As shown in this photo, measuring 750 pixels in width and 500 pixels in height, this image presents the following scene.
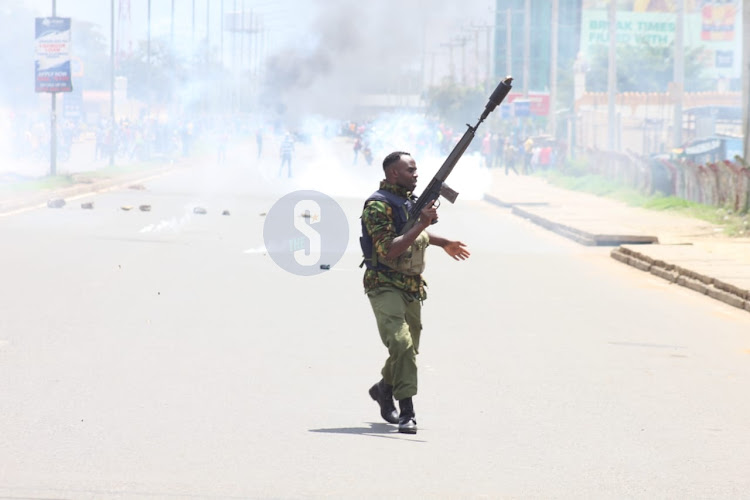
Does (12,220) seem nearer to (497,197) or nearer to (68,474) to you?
(497,197)

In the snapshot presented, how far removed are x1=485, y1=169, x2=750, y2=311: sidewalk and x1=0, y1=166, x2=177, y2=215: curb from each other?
9.87 meters

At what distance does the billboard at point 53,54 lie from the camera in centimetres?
3766

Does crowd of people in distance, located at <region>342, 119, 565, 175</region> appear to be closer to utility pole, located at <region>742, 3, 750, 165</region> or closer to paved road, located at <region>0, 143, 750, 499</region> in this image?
utility pole, located at <region>742, 3, 750, 165</region>

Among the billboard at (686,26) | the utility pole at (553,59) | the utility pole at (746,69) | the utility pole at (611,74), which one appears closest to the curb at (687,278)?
the utility pole at (746,69)

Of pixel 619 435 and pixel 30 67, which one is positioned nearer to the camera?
pixel 619 435

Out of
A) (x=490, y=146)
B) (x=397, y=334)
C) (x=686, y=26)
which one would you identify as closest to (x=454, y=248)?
(x=397, y=334)

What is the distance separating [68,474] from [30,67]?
359 ft

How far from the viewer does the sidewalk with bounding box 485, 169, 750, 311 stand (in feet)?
53.0

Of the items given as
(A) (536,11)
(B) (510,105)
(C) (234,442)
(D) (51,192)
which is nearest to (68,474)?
(C) (234,442)

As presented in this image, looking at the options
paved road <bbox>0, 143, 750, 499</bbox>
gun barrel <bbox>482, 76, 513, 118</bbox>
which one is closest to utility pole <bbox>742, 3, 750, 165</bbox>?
paved road <bbox>0, 143, 750, 499</bbox>

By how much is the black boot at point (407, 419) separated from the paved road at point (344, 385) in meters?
0.09

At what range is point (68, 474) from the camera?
21.1ft

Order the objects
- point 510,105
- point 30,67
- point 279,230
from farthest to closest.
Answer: point 30,67 < point 510,105 < point 279,230

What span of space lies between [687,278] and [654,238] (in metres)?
5.35
